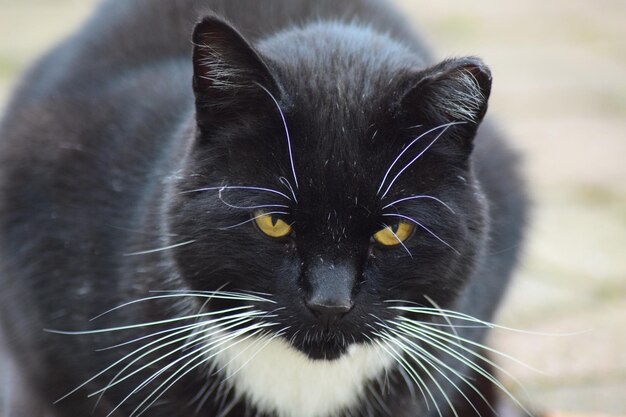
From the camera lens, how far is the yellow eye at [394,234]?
1.65 metres

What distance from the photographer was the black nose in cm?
159

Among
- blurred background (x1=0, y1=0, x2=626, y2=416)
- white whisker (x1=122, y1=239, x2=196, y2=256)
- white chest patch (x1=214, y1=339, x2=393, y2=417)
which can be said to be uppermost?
white whisker (x1=122, y1=239, x2=196, y2=256)

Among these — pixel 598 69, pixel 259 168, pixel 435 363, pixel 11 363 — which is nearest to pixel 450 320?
pixel 435 363

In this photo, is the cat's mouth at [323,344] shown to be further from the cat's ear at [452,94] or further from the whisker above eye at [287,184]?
the cat's ear at [452,94]

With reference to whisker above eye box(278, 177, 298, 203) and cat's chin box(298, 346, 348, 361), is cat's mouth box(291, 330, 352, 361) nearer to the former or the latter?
cat's chin box(298, 346, 348, 361)

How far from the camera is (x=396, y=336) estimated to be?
1.76m

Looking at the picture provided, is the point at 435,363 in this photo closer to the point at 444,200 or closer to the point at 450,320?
the point at 450,320

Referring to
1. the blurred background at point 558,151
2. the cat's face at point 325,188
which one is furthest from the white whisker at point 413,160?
the blurred background at point 558,151

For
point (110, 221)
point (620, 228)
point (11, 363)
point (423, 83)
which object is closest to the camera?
point (423, 83)

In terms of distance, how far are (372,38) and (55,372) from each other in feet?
3.07

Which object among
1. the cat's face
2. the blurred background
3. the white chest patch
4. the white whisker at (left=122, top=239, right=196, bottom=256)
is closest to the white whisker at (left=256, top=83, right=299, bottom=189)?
the cat's face

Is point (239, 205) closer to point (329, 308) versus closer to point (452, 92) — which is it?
point (329, 308)

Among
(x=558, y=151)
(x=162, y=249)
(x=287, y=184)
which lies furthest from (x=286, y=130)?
(x=558, y=151)

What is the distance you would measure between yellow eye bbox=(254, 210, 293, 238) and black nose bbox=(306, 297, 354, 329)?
0.39 ft
